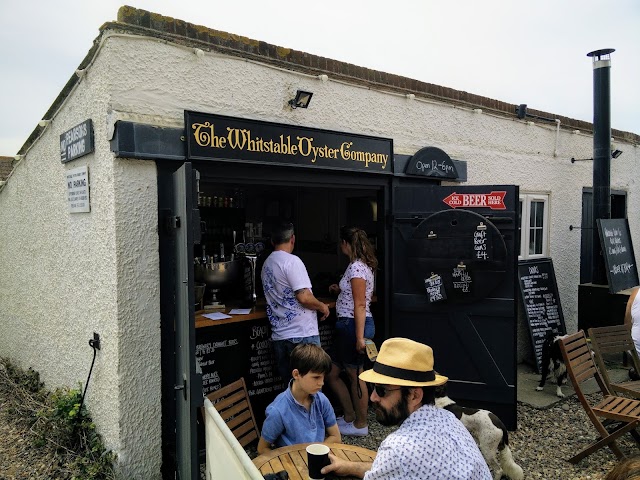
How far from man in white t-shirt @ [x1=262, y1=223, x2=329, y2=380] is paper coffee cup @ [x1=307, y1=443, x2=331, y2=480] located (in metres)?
1.89

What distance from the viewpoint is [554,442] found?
4523 mm

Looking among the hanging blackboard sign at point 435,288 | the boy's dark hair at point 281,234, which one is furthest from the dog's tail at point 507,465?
the boy's dark hair at point 281,234

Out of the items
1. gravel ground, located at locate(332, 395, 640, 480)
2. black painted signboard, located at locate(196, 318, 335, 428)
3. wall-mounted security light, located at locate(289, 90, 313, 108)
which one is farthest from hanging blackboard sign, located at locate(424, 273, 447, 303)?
wall-mounted security light, located at locate(289, 90, 313, 108)

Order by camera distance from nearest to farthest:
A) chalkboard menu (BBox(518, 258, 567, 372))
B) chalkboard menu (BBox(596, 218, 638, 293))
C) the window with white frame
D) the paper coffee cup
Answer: the paper coffee cup
chalkboard menu (BBox(518, 258, 567, 372))
chalkboard menu (BBox(596, 218, 638, 293))
the window with white frame

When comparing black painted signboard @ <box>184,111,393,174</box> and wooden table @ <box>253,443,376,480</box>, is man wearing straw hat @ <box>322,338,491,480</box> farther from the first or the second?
black painted signboard @ <box>184,111,393,174</box>

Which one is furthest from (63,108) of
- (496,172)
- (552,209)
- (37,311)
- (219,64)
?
(552,209)

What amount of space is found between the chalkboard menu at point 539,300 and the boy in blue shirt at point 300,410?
4.56 meters

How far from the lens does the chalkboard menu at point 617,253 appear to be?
693cm

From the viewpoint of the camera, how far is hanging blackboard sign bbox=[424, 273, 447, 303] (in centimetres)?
486

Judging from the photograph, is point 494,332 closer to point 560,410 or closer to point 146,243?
point 560,410

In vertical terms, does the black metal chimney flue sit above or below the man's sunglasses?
above

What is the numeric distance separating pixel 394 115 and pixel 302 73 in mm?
1187

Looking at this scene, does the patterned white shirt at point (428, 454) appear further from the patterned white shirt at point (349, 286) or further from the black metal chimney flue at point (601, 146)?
the black metal chimney flue at point (601, 146)

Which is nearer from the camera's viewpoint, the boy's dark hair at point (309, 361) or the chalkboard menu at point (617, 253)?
the boy's dark hair at point (309, 361)
